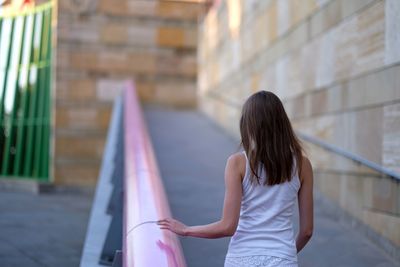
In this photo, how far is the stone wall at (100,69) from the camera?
17.1m

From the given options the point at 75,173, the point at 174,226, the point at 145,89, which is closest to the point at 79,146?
the point at 75,173

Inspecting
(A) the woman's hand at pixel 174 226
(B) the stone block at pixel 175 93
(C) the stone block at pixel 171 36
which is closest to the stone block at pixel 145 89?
(B) the stone block at pixel 175 93

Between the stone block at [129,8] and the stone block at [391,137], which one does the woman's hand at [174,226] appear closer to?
the stone block at [391,137]

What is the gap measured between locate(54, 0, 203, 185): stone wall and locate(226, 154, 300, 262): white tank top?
583 inches

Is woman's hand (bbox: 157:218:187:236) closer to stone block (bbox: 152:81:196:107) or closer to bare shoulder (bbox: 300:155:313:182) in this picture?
bare shoulder (bbox: 300:155:313:182)

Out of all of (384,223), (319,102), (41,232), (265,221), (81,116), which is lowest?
(41,232)

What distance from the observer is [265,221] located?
103 inches

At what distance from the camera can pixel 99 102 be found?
17.4 metres

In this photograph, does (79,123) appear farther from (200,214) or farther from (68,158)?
(200,214)

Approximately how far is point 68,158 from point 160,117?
4.97 meters

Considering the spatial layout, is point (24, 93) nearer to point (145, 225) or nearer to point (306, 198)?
point (145, 225)

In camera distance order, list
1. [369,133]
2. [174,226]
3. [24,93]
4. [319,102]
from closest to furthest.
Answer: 1. [174,226]
2. [369,133]
3. [319,102]
4. [24,93]

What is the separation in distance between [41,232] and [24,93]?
1022 centimetres

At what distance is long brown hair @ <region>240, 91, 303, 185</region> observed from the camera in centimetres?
262
